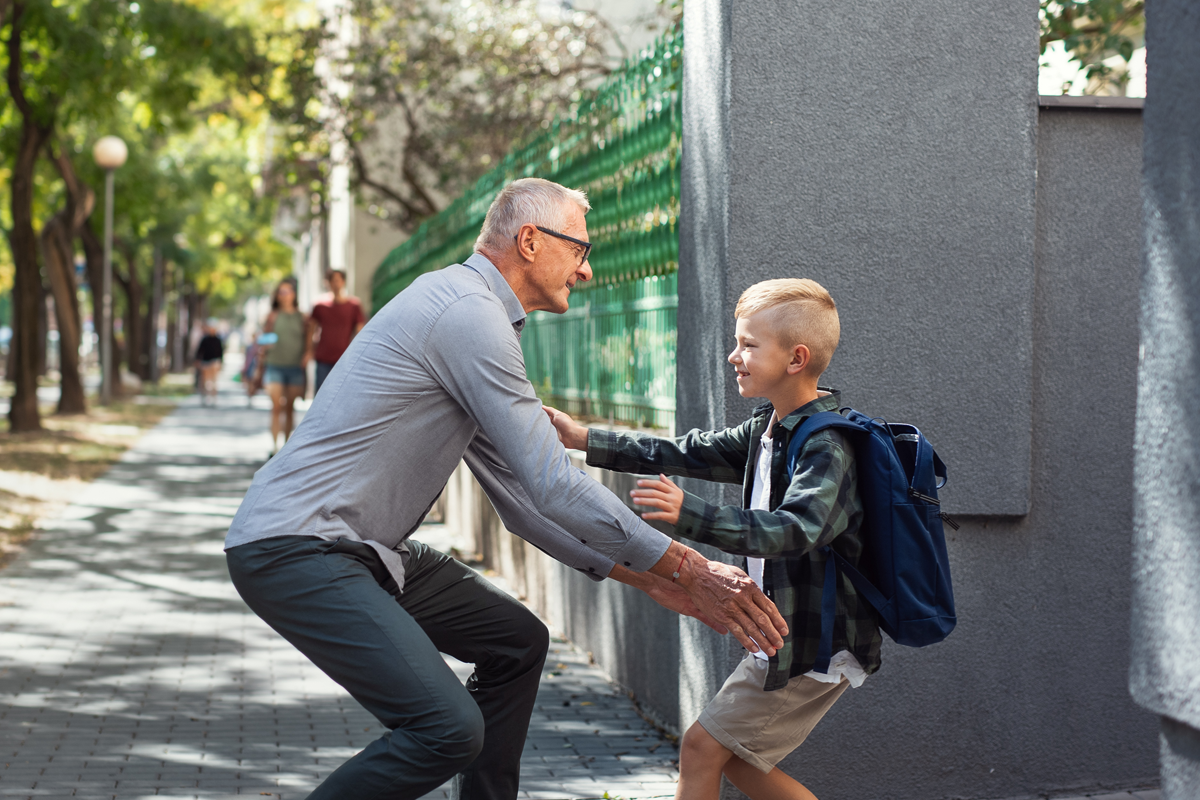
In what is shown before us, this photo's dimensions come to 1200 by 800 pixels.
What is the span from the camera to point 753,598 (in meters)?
2.91

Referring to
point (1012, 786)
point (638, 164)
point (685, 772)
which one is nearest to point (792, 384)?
point (685, 772)

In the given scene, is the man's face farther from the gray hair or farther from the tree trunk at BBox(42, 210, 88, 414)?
the tree trunk at BBox(42, 210, 88, 414)

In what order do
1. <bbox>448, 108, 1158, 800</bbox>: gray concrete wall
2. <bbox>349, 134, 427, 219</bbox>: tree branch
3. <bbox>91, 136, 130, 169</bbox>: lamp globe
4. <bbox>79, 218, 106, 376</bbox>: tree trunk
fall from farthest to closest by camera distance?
<bbox>79, 218, 106, 376</bbox>: tree trunk < <bbox>91, 136, 130, 169</bbox>: lamp globe < <bbox>349, 134, 427, 219</bbox>: tree branch < <bbox>448, 108, 1158, 800</bbox>: gray concrete wall

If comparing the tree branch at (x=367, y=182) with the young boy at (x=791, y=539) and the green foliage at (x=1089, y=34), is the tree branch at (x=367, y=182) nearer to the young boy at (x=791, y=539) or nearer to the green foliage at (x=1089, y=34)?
the green foliage at (x=1089, y=34)

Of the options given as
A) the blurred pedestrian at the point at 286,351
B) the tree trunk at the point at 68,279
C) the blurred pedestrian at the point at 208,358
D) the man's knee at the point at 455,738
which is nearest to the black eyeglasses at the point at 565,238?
the man's knee at the point at 455,738

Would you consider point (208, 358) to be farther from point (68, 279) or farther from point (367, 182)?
point (367, 182)

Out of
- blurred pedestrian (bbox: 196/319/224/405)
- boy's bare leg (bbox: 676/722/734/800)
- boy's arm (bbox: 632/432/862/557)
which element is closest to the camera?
boy's arm (bbox: 632/432/862/557)

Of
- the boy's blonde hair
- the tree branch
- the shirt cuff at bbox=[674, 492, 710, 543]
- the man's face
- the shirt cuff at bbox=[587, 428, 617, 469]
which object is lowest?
the shirt cuff at bbox=[674, 492, 710, 543]

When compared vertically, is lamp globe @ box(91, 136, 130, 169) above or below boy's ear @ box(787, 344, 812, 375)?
above

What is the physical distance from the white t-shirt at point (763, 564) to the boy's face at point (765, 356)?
14 centimetres

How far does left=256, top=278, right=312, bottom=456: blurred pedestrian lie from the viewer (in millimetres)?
14336

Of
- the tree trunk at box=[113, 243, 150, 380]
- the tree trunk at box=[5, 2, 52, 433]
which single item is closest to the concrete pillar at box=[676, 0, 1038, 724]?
the tree trunk at box=[5, 2, 52, 433]

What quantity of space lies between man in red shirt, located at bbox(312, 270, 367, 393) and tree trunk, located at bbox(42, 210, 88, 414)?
451 inches

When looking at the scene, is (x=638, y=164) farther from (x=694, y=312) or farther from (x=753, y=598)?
(x=753, y=598)
